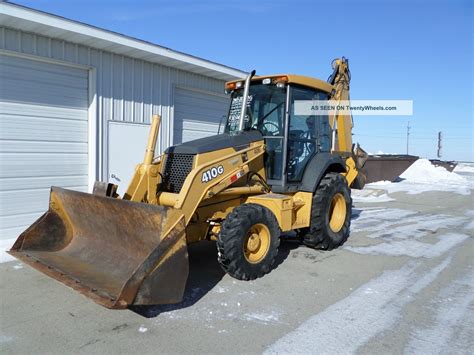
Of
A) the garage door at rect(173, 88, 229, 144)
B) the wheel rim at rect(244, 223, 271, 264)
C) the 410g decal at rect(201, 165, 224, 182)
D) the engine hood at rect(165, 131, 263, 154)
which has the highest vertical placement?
the garage door at rect(173, 88, 229, 144)

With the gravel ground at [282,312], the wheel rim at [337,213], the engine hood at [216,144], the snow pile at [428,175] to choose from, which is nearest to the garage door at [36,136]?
the gravel ground at [282,312]

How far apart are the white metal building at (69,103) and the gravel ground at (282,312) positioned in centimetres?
203

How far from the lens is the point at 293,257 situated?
6129 millimetres

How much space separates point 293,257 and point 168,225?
2.69 meters

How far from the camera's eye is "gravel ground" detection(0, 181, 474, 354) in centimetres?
346

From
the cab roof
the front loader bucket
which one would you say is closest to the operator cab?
the cab roof

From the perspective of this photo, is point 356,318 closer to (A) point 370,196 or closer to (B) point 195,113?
(B) point 195,113

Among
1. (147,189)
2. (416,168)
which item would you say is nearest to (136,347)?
(147,189)

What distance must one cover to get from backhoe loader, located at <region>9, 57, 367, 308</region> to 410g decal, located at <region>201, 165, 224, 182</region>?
0.01 m

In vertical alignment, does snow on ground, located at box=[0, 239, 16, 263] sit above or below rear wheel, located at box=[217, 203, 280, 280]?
below

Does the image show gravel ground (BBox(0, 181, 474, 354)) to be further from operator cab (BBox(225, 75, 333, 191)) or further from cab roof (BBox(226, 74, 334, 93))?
cab roof (BBox(226, 74, 334, 93))

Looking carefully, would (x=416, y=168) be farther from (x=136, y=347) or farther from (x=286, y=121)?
(x=136, y=347)

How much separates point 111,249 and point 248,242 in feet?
5.23

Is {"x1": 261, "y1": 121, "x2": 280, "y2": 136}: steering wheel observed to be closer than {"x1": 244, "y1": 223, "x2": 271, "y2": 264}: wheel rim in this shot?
No
